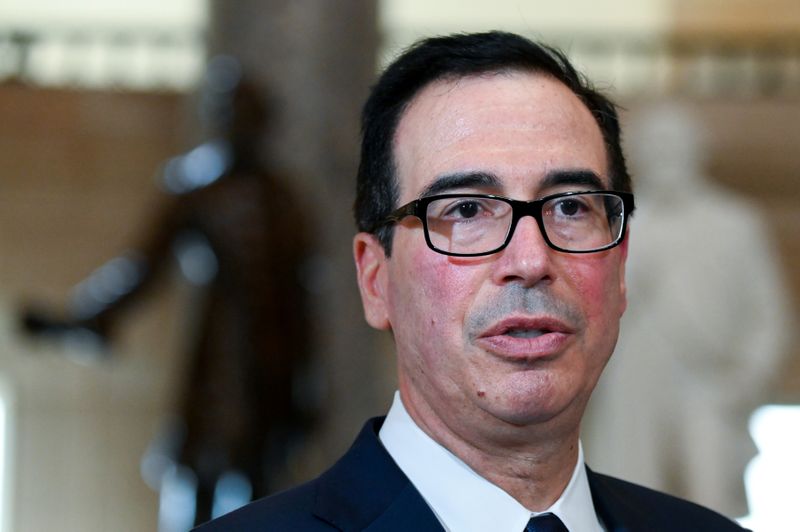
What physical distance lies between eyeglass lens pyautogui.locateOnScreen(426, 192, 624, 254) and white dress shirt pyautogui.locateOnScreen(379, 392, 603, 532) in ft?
0.98

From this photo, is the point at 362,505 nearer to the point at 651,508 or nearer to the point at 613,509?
the point at 613,509

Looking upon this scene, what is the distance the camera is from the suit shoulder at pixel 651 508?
270cm

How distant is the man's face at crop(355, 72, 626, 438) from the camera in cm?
247

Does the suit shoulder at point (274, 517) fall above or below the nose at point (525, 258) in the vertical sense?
below

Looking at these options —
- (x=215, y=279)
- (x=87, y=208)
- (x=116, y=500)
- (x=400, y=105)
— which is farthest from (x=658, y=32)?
(x=400, y=105)

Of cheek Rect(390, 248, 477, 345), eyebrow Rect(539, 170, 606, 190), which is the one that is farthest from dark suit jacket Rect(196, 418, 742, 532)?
eyebrow Rect(539, 170, 606, 190)

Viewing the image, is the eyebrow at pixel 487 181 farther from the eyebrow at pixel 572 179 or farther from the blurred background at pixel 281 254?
the blurred background at pixel 281 254

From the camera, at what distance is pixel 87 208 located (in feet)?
37.4

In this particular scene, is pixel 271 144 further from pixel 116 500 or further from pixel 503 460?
pixel 503 460

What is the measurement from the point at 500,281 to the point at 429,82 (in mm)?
395

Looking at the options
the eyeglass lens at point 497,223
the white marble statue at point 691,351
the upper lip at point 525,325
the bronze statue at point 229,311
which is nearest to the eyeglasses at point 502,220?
the eyeglass lens at point 497,223

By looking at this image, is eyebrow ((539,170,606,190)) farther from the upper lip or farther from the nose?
the upper lip

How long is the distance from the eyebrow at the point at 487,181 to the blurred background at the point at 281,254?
4.42m

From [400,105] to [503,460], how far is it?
60cm
